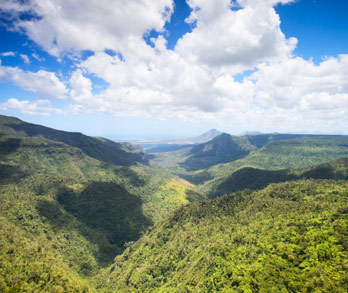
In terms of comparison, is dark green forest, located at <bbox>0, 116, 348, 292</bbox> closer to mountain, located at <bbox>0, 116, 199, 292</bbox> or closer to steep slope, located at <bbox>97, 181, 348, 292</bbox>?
steep slope, located at <bbox>97, 181, 348, 292</bbox>

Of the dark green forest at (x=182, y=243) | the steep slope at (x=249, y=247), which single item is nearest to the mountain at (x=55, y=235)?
the dark green forest at (x=182, y=243)

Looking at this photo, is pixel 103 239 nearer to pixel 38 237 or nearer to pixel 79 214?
pixel 79 214

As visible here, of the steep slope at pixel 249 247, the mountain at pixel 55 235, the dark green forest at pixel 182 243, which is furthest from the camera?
the mountain at pixel 55 235

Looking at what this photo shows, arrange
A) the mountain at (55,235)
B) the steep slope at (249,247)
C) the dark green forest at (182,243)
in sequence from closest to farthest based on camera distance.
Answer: the steep slope at (249,247)
the dark green forest at (182,243)
the mountain at (55,235)

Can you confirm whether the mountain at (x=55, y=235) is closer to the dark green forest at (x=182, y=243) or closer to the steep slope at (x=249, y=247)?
the dark green forest at (x=182, y=243)

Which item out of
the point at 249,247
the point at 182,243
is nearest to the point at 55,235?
the point at 182,243

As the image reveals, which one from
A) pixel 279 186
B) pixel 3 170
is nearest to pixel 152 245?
pixel 279 186

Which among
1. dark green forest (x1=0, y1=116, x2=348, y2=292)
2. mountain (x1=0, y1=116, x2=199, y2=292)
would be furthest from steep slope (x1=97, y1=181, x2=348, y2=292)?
mountain (x1=0, y1=116, x2=199, y2=292)

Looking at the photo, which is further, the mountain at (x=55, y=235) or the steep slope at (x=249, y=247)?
the mountain at (x=55, y=235)
